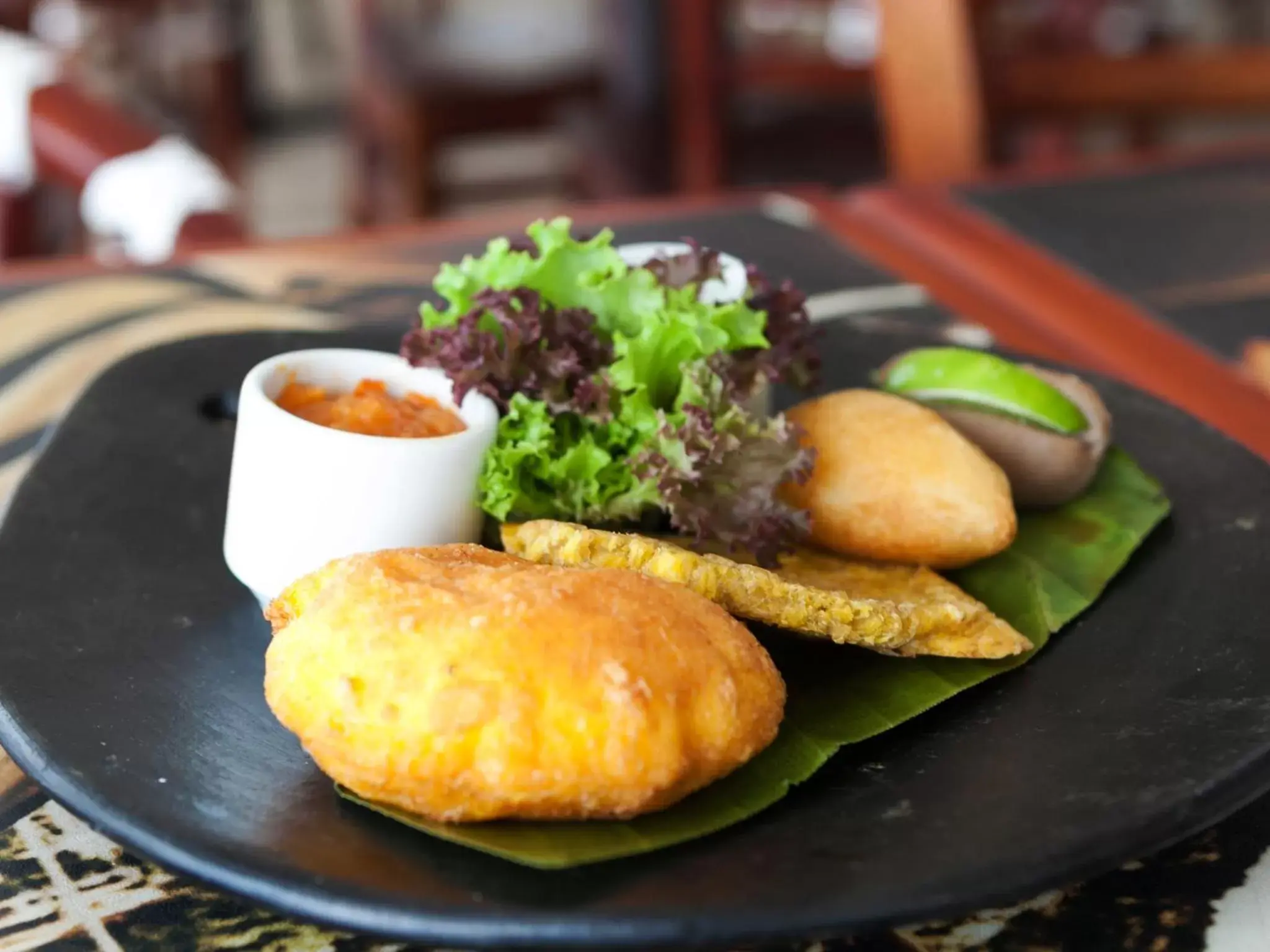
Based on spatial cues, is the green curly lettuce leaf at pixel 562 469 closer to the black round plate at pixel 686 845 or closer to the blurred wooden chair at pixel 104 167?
the black round plate at pixel 686 845

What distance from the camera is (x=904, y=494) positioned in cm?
159

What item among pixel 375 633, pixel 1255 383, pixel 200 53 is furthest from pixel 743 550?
pixel 200 53

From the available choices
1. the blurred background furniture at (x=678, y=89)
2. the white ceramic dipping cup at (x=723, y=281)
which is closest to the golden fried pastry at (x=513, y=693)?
the white ceramic dipping cup at (x=723, y=281)

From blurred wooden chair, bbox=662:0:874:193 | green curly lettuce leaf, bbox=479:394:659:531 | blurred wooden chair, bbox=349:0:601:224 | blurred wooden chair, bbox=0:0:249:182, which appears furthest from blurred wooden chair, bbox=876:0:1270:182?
blurred wooden chair, bbox=0:0:249:182

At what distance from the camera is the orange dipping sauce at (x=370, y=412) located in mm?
1572

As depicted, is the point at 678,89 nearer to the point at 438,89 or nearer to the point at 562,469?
the point at 438,89

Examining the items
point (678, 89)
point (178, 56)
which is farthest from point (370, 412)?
point (178, 56)

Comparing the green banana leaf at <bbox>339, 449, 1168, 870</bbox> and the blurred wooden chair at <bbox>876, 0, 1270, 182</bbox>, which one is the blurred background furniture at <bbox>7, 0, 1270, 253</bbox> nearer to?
the blurred wooden chair at <bbox>876, 0, 1270, 182</bbox>

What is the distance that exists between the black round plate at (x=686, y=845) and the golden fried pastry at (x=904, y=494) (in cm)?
16

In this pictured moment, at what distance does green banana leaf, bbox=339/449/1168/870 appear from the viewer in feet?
3.52

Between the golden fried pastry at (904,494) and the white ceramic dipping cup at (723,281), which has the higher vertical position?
the white ceramic dipping cup at (723,281)

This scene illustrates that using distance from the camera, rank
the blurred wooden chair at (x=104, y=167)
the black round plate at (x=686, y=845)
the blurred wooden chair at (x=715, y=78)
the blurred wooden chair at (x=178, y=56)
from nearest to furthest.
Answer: the black round plate at (x=686, y=845) < the blurred wooden chair at (x=104, y=167) < the blurred wooden chair at (x=715, y=78) < the blurred wooden chair at (x=178, y=56)

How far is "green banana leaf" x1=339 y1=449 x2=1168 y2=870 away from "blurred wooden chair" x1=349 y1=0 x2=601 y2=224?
15.3 feet

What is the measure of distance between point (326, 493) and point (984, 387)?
84 centimetres
